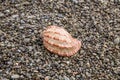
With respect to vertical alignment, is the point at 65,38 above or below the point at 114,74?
above

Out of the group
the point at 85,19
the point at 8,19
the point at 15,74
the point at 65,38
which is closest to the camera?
the point at 15,74

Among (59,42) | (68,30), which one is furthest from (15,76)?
(68,30)

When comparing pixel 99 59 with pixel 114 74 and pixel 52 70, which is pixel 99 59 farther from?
pixel 52 70

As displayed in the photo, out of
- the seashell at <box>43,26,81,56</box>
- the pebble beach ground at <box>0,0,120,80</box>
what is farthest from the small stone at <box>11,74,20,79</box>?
the seashell at <box>43,26,81,56</box>

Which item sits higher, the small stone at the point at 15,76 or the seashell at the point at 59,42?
the seashell at the point at 59,42

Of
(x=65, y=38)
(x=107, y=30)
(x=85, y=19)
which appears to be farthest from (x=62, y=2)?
(x=65, y=38)

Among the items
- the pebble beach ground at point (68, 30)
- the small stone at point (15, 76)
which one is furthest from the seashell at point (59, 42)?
the small stone at point (15, 76)

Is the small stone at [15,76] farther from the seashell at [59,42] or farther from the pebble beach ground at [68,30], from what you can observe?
the seashell at [59,42]
